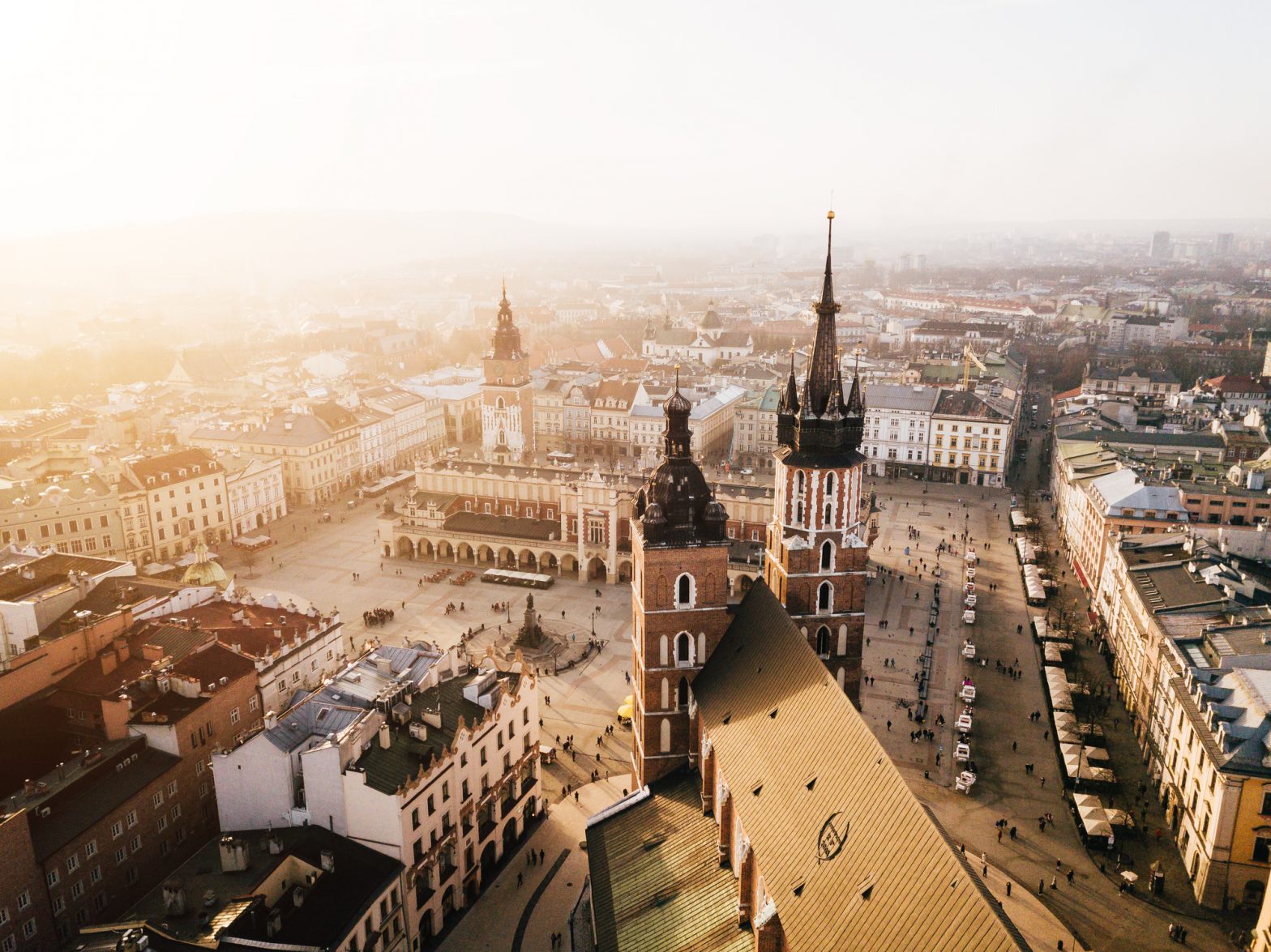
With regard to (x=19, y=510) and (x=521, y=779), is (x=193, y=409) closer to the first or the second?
(x=19, y=510)

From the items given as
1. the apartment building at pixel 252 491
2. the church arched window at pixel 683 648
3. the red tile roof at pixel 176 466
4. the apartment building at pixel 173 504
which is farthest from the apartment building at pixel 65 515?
the church arched window at pixel 683 648

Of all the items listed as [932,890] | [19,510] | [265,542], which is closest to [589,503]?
[265,542]

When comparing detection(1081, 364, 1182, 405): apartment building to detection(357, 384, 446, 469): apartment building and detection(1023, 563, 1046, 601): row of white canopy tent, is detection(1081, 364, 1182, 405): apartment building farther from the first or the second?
detection(357, 384, 446, 469): apartment building

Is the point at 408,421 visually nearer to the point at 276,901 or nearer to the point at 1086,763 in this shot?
the point at 1086,763

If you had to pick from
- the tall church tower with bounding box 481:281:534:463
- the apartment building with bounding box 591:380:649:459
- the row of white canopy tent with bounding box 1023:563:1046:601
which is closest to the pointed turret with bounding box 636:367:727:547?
the row of white canopy tent with bounding box 1023:563:1046:601

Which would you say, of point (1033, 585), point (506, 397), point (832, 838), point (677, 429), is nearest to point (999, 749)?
point (1033, 585)
